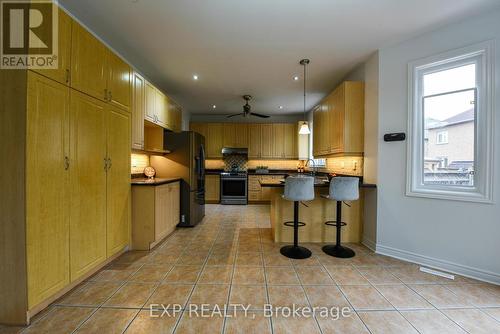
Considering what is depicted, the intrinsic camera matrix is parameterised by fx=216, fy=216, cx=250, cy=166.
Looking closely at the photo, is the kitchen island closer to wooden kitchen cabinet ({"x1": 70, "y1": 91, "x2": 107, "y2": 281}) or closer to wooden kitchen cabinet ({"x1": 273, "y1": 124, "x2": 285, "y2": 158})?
wooden kitchen cabinet ({"x1": 70, "y1": 91, "x2": 107, "y2": 281})

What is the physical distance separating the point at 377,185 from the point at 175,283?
267 cm

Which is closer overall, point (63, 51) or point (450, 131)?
point (63, 51)

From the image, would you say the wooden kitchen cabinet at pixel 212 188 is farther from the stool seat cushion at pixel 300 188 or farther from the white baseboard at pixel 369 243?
the white baseboard at pixel 369 243

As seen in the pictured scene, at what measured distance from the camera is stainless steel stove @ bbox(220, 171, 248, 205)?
617cm

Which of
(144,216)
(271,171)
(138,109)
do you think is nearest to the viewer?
(144,216)

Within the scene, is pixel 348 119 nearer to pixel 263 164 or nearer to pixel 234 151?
pixel 234 151

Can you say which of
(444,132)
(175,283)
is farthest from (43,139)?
(444,132)

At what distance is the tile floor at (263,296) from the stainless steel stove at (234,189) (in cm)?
326

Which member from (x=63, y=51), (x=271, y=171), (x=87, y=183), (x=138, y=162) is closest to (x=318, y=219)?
(x=87, y=183)

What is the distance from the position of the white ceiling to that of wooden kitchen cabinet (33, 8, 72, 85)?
1.45ft

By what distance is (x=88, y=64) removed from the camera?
2059 mm

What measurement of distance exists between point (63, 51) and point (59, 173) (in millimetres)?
999

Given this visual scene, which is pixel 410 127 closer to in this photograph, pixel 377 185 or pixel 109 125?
pixel 377 185

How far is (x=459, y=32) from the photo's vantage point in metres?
2.31
